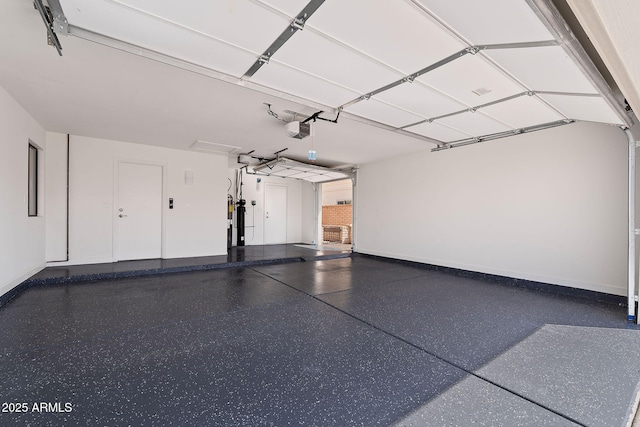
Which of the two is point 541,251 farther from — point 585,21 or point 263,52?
point 263,52

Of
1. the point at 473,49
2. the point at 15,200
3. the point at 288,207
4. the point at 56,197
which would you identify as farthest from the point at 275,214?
the point at 473,49

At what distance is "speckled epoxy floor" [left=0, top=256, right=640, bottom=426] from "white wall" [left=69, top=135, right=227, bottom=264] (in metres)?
1.87

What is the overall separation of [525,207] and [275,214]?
23.0 ft

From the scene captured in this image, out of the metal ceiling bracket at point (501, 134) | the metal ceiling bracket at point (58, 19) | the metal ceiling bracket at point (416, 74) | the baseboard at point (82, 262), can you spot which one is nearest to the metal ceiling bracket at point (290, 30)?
the metal ceiling bracket at point (416, 74)

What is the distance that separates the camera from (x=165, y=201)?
6.24 meters

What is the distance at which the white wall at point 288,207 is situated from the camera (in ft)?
29.1

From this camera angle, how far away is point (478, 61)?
7.72 feet

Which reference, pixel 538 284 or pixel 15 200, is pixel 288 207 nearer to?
pixel 15 200

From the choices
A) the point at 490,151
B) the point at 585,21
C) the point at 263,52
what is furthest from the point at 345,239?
the point at 585,21

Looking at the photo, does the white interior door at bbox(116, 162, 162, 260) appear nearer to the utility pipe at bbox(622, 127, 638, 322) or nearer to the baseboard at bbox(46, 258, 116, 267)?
the baseboard at bbox(46, 258, 116, 267)

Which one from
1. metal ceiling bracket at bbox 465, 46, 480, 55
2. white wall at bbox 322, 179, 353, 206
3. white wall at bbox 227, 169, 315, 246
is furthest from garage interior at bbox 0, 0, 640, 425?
white wall at bbox 322, 179, 353, 206

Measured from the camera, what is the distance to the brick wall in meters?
11.1

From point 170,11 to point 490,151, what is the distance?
5078 millimetres

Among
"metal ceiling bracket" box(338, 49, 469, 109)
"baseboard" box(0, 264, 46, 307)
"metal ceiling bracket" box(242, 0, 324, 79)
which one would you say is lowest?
"baseboard" box(0, 264, 46, 307)
